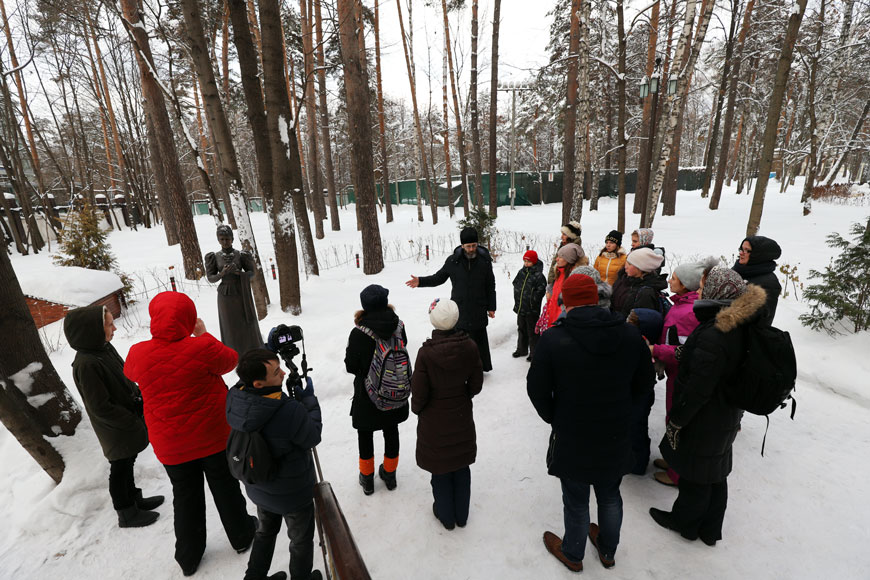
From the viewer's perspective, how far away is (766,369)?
2195 millimetres

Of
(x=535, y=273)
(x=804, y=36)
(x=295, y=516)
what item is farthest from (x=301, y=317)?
(x=804, y=36)

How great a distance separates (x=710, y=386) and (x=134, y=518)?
4.31m

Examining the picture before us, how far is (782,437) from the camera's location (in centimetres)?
378

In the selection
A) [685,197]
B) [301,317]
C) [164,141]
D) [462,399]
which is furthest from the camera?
[685,197]

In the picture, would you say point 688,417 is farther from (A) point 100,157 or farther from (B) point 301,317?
(A) point 100,157

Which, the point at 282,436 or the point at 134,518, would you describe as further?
the point at 134,518

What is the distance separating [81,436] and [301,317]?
3605 millimetres

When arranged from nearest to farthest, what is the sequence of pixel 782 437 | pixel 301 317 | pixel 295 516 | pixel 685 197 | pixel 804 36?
pixel 295 516 < pixel 782 437 < pixel 301 317 < pixel 804 36 < pixel 685 197

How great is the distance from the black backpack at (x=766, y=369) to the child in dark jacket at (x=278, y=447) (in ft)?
8.41

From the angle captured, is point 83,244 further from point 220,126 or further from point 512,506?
point 512,506

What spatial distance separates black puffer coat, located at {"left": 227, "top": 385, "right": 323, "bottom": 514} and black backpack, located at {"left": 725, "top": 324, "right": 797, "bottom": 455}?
2560 mm

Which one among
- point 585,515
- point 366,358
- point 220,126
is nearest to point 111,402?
point 366,358

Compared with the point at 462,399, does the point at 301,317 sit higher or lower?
lower

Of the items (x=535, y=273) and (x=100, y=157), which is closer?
(x=535, y=273)
